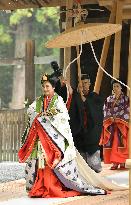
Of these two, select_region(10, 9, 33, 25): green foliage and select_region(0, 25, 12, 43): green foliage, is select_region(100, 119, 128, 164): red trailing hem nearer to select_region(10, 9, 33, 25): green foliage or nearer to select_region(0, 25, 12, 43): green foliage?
select_region(10, 9, 33, 25): green foliage

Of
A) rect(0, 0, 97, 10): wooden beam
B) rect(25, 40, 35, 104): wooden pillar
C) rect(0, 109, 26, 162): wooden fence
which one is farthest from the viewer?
rect(25, 40, 35, 104): wooden pillar

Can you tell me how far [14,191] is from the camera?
6.58 meters

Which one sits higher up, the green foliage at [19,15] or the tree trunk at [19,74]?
the green foliage at [19,15]

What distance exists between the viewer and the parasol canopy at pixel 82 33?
6.45 m

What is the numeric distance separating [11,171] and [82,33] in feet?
10.1

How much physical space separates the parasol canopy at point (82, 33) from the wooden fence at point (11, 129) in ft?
12.1

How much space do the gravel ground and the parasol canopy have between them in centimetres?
211

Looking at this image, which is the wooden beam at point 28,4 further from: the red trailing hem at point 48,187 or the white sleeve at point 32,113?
the red trailing hem at point 48,187

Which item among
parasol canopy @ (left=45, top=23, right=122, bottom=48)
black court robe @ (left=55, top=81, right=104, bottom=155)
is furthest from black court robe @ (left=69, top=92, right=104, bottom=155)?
parasol canopy @ (left=45, top=23, right=122, bottom=48)

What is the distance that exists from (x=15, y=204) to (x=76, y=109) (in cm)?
178

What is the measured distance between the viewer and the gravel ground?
26.4 ft

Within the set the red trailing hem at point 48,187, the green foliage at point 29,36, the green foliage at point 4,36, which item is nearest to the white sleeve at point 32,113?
the red trailing hem at point 48,187

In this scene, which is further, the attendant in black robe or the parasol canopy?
the attendant in black robe

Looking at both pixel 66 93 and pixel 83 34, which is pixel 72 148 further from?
pixel 83 34
